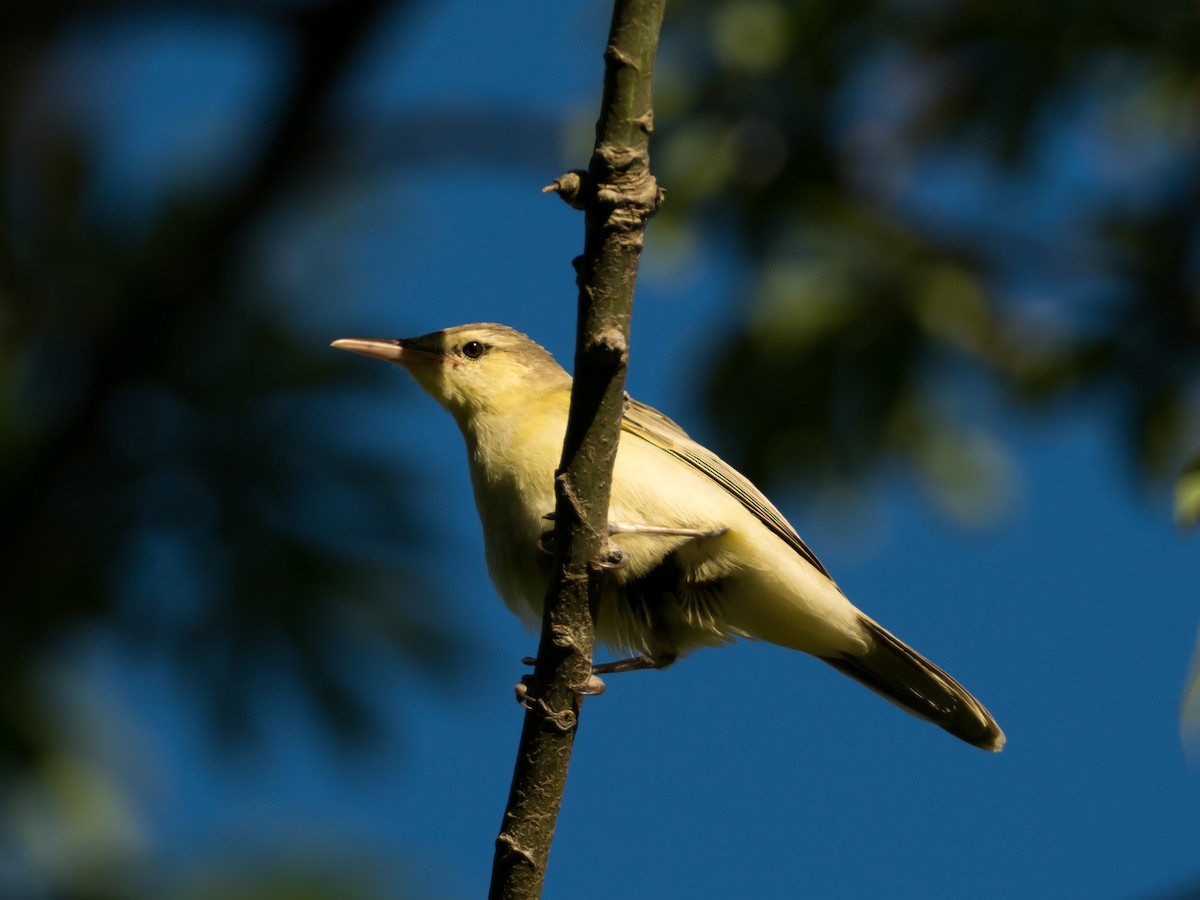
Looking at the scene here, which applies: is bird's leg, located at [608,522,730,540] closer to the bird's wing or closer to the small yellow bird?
the small yellow bird

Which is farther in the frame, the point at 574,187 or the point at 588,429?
the point at 588,429

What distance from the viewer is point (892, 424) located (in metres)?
5.45

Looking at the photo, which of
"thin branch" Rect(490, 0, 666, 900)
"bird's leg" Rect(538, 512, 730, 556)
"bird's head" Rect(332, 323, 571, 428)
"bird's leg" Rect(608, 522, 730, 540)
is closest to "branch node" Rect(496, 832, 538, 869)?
"thin branch" Rect(490, 0, 666, 900)

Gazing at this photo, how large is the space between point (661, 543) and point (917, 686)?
137cm

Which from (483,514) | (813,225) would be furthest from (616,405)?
(813,225)

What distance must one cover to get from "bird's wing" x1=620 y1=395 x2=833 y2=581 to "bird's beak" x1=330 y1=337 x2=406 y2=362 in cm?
100

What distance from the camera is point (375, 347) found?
570 centimetres

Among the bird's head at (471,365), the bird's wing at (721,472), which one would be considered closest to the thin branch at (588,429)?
the bird's wing at (721,472)

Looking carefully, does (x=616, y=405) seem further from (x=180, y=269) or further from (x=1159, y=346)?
(x=1159, y=346)

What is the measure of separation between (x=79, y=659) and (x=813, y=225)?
3.19 meters

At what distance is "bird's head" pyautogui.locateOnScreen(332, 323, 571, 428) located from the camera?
219 inches

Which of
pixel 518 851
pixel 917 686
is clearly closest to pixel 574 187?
pixel 518 851

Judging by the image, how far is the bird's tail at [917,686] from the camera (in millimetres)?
5484

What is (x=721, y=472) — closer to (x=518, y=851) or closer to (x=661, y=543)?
(x=661, y=543)
